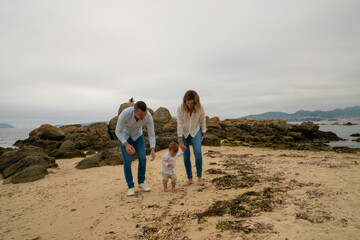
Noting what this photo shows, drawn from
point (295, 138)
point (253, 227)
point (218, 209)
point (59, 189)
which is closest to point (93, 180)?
point (59, 189)

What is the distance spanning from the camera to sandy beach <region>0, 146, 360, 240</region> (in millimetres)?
2836

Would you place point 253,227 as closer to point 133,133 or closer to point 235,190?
point 235,190

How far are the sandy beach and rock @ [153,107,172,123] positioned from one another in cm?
1825

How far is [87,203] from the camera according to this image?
464cm

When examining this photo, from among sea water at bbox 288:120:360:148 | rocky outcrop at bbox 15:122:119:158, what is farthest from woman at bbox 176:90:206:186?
sea water at bbox 288:120:360:148

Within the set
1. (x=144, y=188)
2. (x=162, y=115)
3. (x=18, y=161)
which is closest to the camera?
(x=144, y=188)

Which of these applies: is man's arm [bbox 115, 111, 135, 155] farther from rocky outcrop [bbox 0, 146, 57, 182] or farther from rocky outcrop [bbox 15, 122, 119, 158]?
rocky outcrop [bbox 15, 122, 119, 158]

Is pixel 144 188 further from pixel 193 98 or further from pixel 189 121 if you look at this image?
pixel 193 98

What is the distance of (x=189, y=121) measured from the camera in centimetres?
491

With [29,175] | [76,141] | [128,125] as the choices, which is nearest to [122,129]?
[128,125]

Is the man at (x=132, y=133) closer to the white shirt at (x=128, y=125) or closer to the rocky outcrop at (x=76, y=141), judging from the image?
the white shirt at (x=128, y=125)

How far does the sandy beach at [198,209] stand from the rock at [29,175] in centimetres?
121

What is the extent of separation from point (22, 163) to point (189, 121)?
7.86 metres

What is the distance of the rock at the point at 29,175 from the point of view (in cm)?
732
